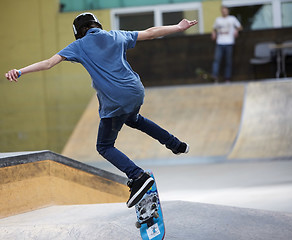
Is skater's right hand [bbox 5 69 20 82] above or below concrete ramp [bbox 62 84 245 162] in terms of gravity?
above

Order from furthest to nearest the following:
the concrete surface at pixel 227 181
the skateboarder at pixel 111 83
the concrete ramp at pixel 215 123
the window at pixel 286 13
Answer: the window at pixel 286 13 → the concrete ramp at pixel 215 123 → the concrete surface at pixel 227 181 → the skateboarder at pixel 111 83

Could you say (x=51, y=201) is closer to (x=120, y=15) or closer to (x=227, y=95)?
(x=227, y=95)

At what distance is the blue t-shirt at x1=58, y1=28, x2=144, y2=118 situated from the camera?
3484mm

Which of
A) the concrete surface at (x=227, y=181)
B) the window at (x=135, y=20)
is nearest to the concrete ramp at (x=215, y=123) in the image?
the concrete surface at (x=227, y=181)

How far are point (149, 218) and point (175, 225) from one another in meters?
0.35

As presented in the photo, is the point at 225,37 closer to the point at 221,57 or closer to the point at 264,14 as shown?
the point at 221,57

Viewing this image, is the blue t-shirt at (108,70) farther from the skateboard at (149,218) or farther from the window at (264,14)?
the window at (264,14)

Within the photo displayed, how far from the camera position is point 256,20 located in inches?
550

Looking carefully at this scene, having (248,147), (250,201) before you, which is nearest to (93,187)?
(250,201)

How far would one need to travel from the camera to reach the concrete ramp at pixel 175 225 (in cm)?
345

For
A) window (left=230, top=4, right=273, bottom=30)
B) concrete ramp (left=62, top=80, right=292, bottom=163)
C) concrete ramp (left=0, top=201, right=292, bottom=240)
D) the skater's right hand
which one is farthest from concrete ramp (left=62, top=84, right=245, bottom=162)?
the skater's right hand

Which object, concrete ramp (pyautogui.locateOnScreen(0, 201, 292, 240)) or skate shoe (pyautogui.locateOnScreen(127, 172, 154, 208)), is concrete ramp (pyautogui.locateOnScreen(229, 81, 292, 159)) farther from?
skate shoe (pyautogui.locateOnScreen(127, 172, 154, 208))

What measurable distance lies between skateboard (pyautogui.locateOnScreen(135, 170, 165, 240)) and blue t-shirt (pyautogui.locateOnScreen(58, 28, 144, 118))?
2.11 feet

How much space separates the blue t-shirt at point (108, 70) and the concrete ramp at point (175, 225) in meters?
0.85
